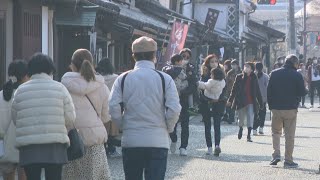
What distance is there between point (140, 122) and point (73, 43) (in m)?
9.88

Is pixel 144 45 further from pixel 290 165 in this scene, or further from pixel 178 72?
pixel 178 72

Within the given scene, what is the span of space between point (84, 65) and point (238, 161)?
19.4ft

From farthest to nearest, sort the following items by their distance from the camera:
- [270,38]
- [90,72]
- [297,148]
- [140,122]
Result: [270,38] < [297,148] < [90,72] < [140,122]

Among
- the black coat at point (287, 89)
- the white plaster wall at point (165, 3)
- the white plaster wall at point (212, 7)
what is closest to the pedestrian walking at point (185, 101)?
the black coat at point (287, 89)

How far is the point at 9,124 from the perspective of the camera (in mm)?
9016

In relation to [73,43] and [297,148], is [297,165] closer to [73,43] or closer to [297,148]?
[297,148]

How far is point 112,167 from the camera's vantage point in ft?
43.0

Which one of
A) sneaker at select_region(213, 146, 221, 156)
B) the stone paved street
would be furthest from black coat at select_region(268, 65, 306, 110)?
sneaker at select_region(213, 146, 221, 156)

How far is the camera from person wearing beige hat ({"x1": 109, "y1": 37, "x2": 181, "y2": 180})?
762cm

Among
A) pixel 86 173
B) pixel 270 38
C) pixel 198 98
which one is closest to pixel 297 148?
pixel 198 98

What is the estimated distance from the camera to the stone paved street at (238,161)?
40.7 ft

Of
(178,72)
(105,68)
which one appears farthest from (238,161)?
(105,68)

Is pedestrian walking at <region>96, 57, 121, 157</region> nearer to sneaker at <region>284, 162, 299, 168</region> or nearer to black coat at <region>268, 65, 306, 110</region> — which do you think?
black coat at <region>268, 65, 306, 110</region>

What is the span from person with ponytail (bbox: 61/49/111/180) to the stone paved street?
2863 millimetres
